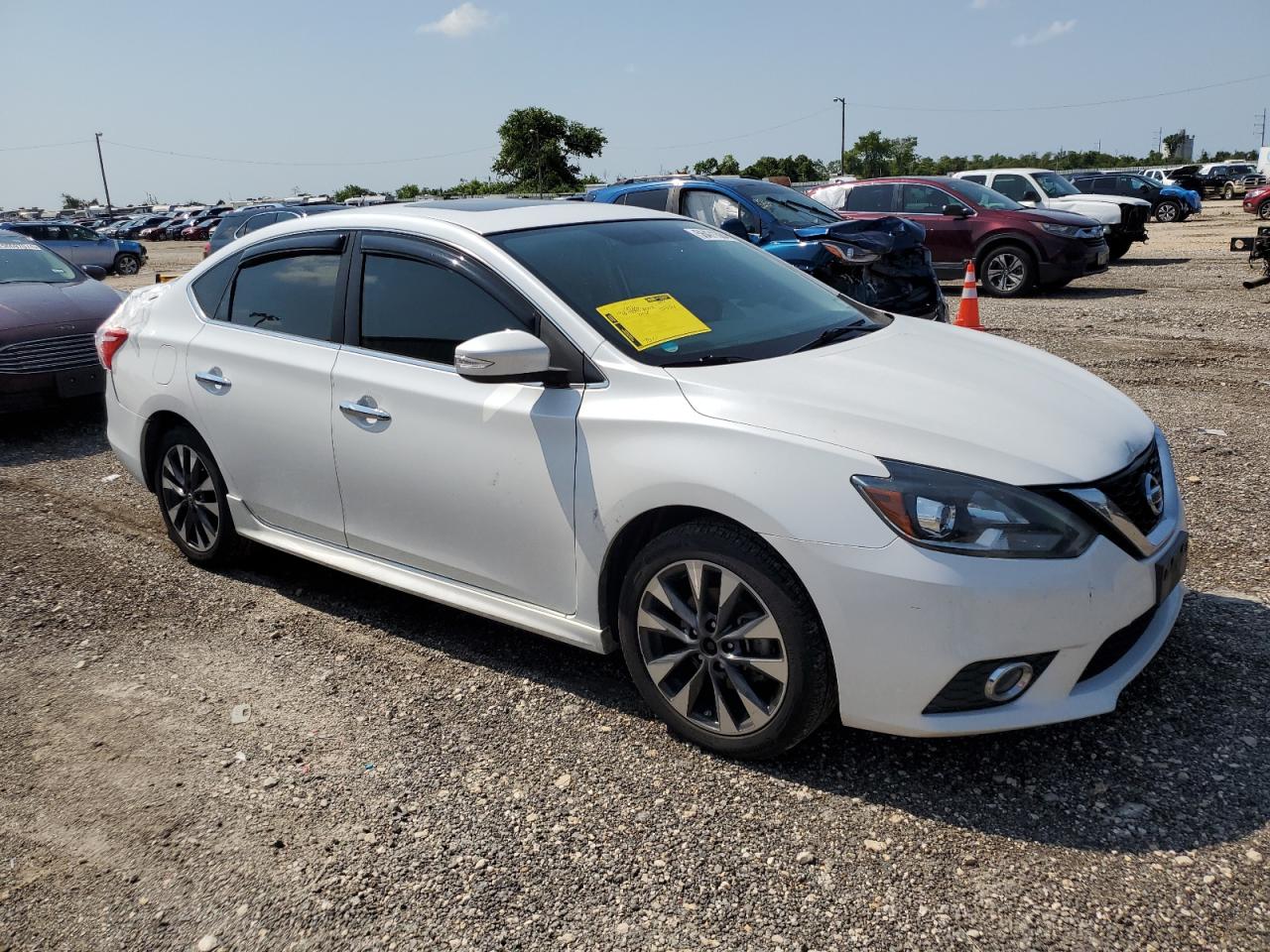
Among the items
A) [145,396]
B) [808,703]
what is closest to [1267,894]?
[808,703]

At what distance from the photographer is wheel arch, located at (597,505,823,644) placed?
10.0 ft

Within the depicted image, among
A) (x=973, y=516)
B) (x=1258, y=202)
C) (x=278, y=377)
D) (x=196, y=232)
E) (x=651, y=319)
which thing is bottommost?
(x=1258, y=202)

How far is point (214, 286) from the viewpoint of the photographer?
15.5ft

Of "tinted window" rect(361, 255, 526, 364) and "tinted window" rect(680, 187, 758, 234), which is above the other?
"tinted window" rect(680, 187, 758, 234)

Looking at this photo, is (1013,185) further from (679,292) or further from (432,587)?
(432,587)

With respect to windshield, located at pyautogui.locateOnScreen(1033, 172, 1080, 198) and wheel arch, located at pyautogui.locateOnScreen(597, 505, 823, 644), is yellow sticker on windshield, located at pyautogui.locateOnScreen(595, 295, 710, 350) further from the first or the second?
windshield, located at pyautogui.locateOnScreen(1033, 172, 1080, 198)

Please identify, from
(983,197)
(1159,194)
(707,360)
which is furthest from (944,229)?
(1159,194)

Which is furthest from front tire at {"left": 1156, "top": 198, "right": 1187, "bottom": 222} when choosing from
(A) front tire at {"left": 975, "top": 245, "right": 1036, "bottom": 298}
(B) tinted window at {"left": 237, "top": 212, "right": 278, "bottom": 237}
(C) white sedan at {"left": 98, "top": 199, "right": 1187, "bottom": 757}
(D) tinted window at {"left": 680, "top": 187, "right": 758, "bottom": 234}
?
(C) white sedan at {"left": 98, "top": 199, "right": 1187, "bottom": 757}

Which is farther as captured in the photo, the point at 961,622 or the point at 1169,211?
the point at 1169,211

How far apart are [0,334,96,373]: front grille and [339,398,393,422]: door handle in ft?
16.8

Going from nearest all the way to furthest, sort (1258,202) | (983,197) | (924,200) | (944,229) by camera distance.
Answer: (944,229) → (983,197) → (924,200) → (1258,202)

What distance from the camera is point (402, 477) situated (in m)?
3.75

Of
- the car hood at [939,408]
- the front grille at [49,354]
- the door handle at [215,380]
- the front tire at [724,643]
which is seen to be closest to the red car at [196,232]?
the front grille at [49,354]

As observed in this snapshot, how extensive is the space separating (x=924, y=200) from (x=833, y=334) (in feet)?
39.2
